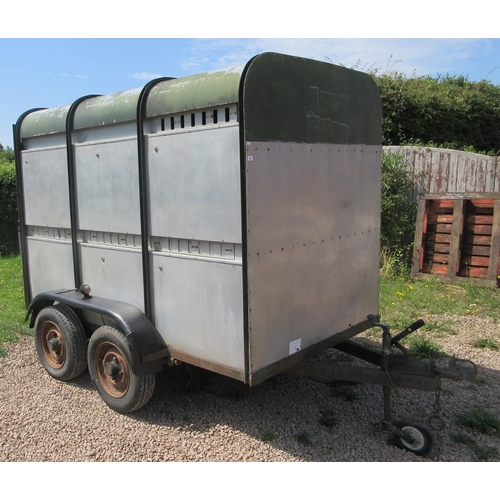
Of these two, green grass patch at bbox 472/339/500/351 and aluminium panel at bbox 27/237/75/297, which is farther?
green grass patch at bbox 472/339/500/351

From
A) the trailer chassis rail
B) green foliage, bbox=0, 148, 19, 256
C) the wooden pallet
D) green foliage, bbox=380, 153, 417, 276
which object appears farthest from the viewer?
green foliage, bbox=0, 148, 19, 256

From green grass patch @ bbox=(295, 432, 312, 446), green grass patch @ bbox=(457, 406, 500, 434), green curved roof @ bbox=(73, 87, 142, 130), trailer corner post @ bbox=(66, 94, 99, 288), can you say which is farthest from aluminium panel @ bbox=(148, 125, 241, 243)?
green grass patch @ bbox=(457, 406, 500, 434)

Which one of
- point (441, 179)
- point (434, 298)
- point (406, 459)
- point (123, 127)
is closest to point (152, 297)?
point (123, 127)

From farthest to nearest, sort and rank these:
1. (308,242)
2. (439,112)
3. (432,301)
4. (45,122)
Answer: (439,112), (432,301), (45,122), (308,242)

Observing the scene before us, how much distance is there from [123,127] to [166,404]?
7.92 ft

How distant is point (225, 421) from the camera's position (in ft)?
13.2

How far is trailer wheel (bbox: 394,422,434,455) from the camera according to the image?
138 inches

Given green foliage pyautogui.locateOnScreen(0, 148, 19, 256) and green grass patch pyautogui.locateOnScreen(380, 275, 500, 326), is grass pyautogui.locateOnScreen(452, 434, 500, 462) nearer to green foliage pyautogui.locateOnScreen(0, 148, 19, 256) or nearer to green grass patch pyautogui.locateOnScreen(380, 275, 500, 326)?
green grass patch pyautogui.locateOnScreen(380, 275, 500, 326)

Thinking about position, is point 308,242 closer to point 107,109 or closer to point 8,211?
point 107,109

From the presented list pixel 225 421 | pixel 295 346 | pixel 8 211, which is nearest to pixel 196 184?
pixel 295 346

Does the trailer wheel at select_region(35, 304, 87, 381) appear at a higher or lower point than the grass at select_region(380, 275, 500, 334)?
higher

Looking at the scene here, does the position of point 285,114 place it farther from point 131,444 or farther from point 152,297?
point 131,444

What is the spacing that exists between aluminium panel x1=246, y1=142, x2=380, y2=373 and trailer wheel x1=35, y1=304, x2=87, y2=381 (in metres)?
2.06

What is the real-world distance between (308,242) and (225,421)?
162 cm
